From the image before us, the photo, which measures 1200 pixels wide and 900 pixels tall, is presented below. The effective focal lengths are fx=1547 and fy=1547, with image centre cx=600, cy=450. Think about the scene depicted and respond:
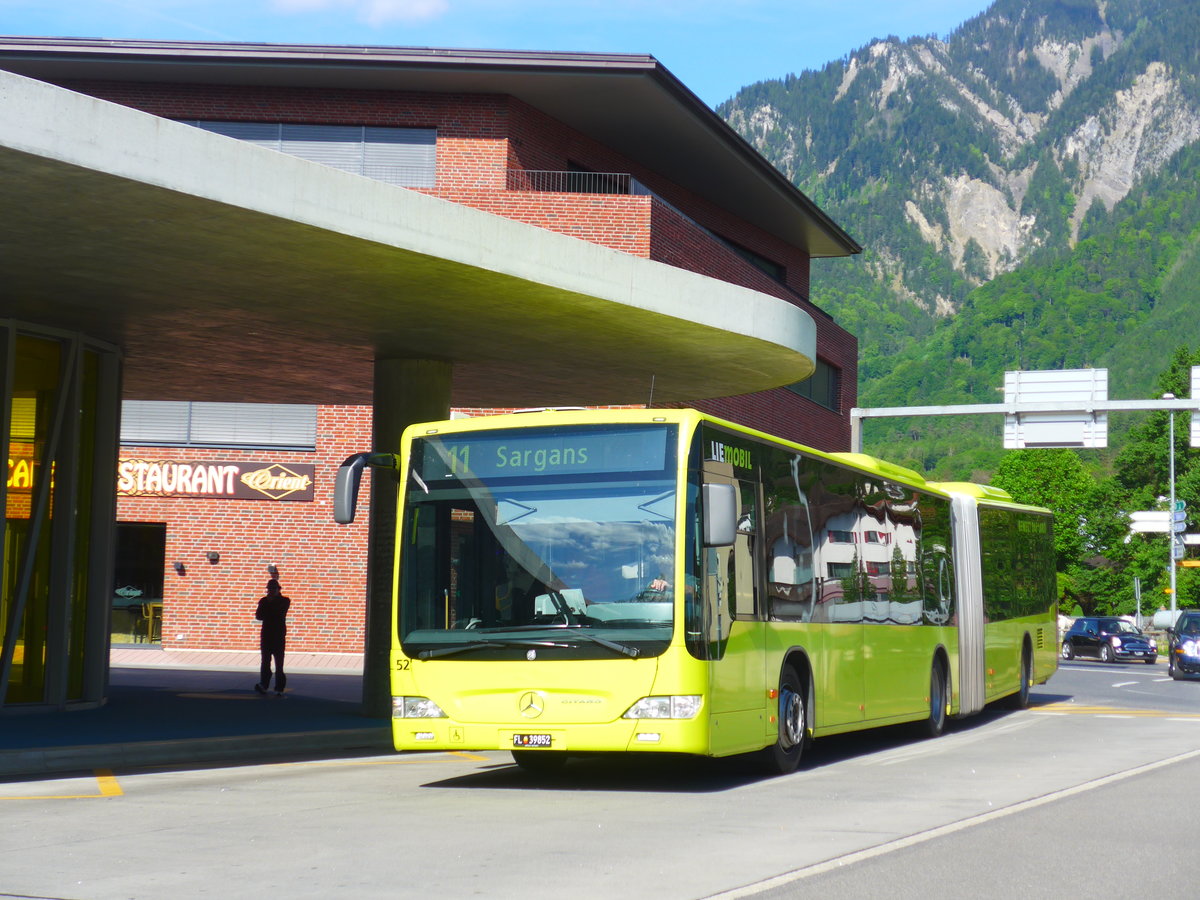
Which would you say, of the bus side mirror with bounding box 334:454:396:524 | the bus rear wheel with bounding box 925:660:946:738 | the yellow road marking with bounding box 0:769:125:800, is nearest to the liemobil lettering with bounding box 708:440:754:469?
the bus side mirror with bounding box 334:454:396:524

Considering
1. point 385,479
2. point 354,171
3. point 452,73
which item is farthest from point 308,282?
point 354,171

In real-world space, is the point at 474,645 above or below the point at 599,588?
below

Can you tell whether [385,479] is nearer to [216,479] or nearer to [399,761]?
[399,761]

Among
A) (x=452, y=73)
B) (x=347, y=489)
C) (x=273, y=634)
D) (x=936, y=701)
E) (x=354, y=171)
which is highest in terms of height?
(x=452, y=73)

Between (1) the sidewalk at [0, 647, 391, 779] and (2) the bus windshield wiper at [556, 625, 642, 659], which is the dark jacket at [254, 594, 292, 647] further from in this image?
(2) the bus windshield wiper at [556, 625, 642, 659]

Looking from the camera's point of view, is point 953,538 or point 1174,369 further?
point 1174,369

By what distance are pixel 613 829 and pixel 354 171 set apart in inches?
967

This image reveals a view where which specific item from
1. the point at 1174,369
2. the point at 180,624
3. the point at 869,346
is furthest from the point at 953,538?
the point at 869,346

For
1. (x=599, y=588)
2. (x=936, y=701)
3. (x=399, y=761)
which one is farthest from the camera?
(x=936, y=701)

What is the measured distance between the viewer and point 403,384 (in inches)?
731

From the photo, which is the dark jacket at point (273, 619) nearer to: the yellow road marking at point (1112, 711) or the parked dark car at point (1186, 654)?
the yellow road marking at point (1112, 711)

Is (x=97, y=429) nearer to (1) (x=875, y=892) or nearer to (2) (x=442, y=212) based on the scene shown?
(2) (x=442, y=212)

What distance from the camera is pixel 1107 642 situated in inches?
1955

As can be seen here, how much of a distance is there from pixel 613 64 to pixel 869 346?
13332 centimetres
